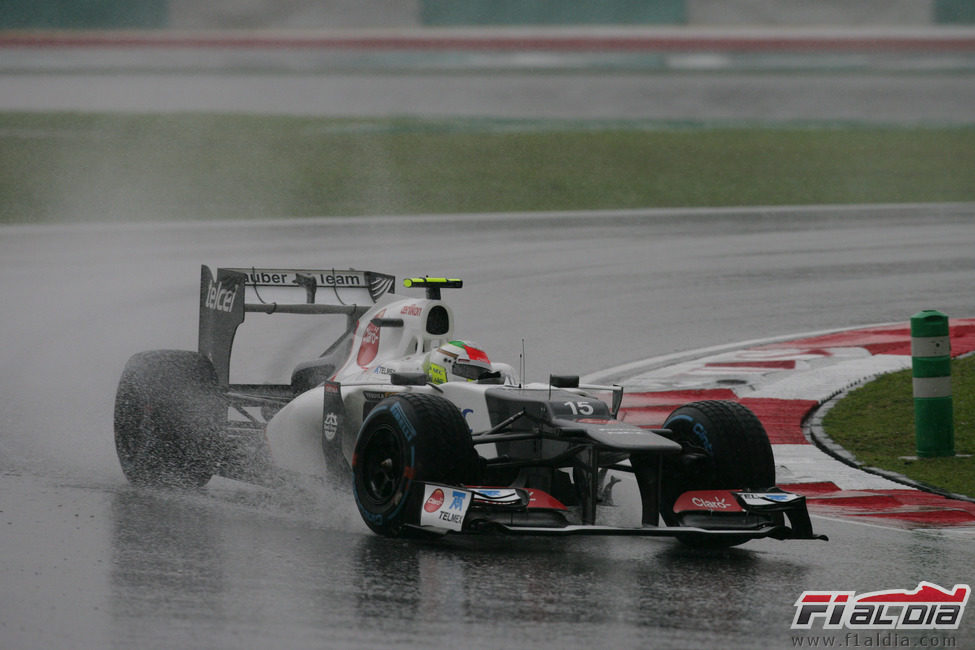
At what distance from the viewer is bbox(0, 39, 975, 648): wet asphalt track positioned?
5.96m

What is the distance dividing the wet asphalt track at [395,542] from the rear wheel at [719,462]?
257 mm

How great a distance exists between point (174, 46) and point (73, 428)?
1088 inches

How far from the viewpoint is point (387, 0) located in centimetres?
4075

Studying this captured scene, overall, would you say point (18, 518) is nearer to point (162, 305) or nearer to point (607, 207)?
point (162, 305)

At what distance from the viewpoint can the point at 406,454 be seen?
7.25 metres

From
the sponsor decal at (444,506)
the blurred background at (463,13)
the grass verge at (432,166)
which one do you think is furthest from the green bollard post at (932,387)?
the blurred background at (463,13)

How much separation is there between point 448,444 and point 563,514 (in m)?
0.62

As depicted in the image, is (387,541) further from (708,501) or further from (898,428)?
(898,428)

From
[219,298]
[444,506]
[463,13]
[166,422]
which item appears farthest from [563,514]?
[463,13]

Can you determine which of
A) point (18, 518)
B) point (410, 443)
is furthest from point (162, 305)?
point (410, 443)

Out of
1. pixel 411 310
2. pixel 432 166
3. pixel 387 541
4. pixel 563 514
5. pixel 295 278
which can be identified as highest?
pixel 432 166

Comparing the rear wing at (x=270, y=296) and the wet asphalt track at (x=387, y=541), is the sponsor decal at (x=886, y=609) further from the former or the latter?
the rear wing at (x=270, y=296)

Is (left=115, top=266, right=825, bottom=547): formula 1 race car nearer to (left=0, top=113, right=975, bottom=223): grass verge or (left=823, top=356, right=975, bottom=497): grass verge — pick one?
(left=823, top=356, right=975, bottom=497): grass verge

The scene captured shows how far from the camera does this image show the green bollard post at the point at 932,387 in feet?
31.7
